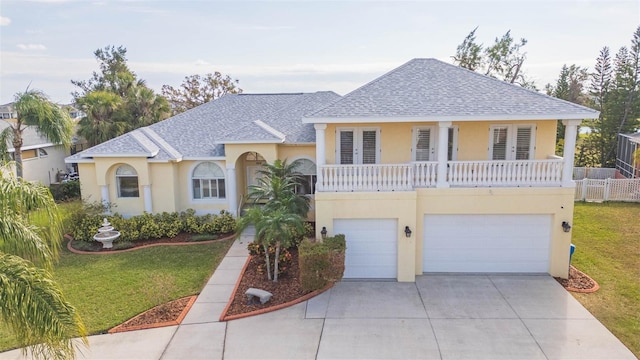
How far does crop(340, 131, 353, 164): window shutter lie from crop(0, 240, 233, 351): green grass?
5775 mm

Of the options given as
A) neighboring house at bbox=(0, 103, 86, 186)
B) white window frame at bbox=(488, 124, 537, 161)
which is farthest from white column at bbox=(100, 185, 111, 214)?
white window frame at bbox=(488, 124, 537, 161)

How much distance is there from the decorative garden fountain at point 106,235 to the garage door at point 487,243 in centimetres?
1211

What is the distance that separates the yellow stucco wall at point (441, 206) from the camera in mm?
12875

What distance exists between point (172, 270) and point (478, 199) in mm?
10248

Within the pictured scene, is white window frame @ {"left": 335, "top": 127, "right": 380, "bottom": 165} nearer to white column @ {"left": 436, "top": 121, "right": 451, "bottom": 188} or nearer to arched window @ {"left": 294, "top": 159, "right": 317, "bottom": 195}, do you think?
white column @ {"left": 436, "top": 121, "right": 451, "bottom": 188}

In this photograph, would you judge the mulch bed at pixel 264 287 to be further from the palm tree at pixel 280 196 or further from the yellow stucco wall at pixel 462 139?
the yellow stucco wall at pixel 462 139

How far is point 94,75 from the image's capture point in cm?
4453

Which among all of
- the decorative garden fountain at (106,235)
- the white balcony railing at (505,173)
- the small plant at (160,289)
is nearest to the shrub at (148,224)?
the decorative garden fountain at (106,235)

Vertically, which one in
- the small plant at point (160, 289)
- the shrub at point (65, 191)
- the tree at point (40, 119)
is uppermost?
the tree at point (40, 119)

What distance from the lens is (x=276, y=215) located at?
12195 millimetres

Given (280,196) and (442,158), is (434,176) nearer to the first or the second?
(442,158)

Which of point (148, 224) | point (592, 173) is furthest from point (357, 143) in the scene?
point (592, 173)

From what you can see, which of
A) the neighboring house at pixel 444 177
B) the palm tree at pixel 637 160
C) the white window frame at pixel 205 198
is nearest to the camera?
the neighboring house at pixel 444 177

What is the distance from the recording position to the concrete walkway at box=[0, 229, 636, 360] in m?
9.23
